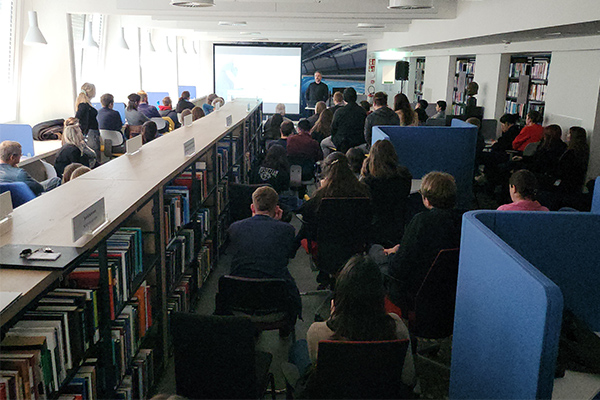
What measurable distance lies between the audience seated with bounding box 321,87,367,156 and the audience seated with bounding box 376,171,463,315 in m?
4.29

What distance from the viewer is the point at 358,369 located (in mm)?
2000

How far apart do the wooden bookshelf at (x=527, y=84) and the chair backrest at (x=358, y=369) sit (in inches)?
351

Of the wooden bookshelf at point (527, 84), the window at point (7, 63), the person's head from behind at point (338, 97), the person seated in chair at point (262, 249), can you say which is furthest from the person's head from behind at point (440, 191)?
the wooden bookshelf at point (527, 84)

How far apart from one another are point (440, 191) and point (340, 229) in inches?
36.0

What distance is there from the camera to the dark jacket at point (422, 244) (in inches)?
125

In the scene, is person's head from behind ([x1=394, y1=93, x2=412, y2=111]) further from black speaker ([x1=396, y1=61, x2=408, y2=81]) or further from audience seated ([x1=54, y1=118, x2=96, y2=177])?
black speaker ([x1=396, y1=61, x2=408, y2=81])

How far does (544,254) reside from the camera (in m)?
2.58

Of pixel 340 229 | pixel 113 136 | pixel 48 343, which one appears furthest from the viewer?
pixel 113 136

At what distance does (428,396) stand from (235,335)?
1.53 m

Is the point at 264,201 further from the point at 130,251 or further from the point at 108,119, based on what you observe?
the point at 108,119

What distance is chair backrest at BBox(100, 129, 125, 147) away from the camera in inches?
332

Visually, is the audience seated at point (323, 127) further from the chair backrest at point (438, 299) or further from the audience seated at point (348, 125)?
the chair backrest at point (438, 299)

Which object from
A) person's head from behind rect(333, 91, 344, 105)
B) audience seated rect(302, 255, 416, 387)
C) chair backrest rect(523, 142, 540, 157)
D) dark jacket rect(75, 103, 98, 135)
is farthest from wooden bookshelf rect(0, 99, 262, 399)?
chair backrest rect(523, 142, 540, 157)

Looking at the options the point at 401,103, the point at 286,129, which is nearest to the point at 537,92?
the point at 401,103
